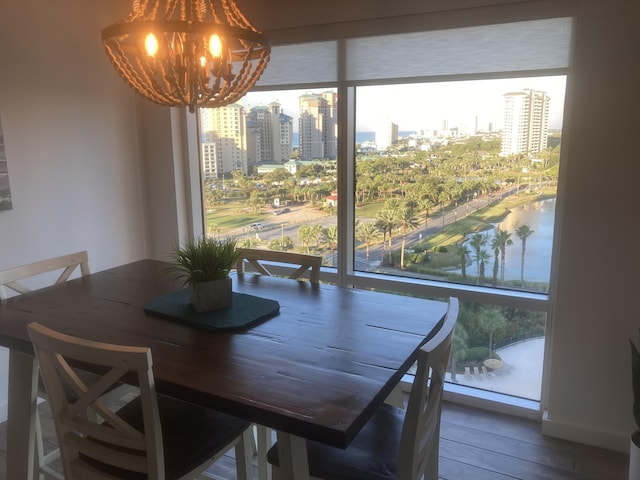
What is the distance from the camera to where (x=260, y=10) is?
2.97m

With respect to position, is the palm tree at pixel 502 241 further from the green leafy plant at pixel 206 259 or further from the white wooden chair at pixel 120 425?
the white wooden chair at pixel 120 425

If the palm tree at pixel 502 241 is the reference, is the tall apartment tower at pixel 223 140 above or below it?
above

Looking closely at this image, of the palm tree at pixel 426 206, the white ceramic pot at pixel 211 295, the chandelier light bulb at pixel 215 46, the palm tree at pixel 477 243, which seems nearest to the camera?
the chandelier light bulb at pixel 215 46

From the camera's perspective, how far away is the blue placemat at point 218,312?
1809mm

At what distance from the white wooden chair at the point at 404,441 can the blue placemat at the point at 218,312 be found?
459 millimetres

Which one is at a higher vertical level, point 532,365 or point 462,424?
point 532,365

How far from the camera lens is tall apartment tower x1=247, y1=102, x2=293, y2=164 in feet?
10.6

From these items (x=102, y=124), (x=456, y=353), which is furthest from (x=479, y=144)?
(x=102, y=124)

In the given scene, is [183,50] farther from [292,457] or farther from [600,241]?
[600,241]

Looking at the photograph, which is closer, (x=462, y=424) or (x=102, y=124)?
(x=462, y=424)

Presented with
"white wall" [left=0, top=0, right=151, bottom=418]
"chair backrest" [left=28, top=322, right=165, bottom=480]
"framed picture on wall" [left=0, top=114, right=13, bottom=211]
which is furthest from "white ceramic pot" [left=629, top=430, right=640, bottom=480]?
"framed picture on wall" [left=0, top=114, right=13, bottom=211]

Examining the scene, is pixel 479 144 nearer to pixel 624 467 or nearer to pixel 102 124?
pixel 624 467

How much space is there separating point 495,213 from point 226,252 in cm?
156

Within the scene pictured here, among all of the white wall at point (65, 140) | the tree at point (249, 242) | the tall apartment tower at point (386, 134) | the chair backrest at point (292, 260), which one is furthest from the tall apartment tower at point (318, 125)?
the white wall at point (65, 140)
